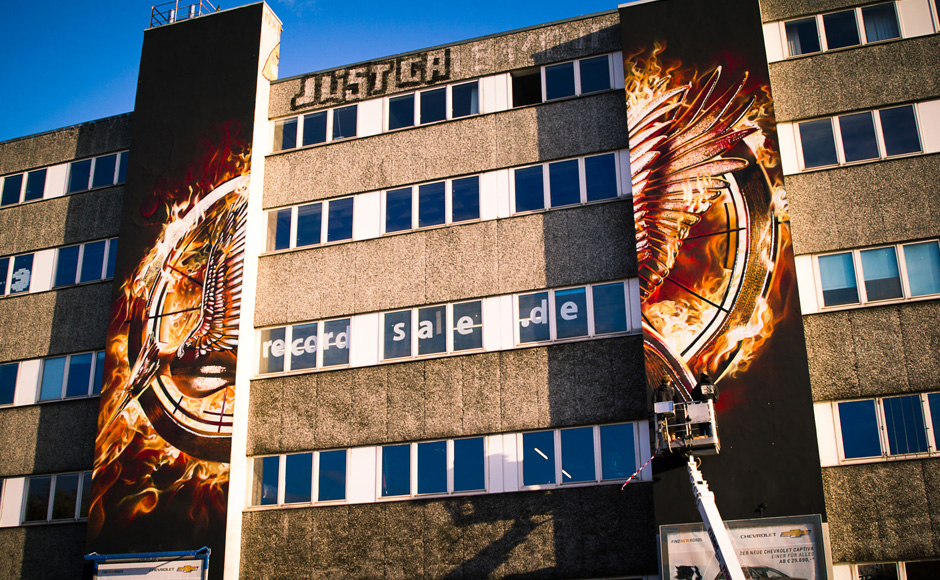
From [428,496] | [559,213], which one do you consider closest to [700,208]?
[559,213]

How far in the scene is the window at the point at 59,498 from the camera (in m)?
23.9

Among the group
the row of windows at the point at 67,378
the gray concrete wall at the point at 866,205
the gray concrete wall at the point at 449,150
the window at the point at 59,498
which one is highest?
the gray concrete wall at the point at 449,150

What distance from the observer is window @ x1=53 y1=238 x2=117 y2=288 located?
26.2 m

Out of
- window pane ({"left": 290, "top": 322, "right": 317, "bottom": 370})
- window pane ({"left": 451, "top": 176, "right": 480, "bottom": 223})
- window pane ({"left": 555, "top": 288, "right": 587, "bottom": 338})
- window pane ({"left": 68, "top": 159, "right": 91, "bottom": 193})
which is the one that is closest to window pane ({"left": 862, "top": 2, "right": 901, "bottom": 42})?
window pane ({"left": 555, "top": 288, "right": 587, "bottom": 338})

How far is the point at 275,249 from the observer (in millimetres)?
24297

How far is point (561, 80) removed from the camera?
2316cm

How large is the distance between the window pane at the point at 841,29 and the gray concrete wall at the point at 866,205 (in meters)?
3.34

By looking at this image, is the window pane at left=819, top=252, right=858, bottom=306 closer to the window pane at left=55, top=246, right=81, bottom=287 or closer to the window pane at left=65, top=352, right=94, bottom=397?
the window pane at left=65, top=352, right=94, bottom=397

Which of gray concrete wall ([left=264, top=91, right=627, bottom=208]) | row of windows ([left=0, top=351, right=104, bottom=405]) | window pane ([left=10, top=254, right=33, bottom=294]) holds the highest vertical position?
gray concrete wall ([left=264, top=91, right=627, bottom=208])

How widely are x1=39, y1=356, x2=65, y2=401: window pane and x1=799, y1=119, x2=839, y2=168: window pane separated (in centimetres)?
2105

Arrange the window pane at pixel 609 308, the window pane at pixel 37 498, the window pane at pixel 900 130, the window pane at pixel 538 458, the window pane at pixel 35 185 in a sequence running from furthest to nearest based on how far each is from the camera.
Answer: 1. the window pane at pixel 35 185
2. the window pane at pixel 37 498
3. the window pane at pixel 609 308
4. the window pane at pixel 900 130
5. the window pane at pixel 538 458

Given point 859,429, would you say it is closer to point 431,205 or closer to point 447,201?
point 447,201

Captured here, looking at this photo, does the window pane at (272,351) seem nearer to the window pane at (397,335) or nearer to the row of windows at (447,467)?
the row of windows at (447,467)

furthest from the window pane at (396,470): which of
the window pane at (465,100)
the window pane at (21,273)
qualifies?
the window pane at (21,273)
